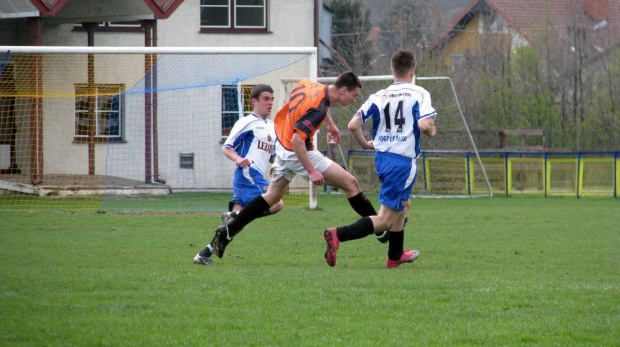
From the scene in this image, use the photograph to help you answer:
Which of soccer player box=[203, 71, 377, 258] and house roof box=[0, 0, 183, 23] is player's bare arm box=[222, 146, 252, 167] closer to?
soccer player box=[203, 71, 377, 258]

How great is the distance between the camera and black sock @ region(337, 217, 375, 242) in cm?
723

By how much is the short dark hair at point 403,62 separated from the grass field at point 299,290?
187 cm

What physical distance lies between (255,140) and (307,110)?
2.19 metres

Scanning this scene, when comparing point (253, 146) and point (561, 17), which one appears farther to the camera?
point (561, 17)

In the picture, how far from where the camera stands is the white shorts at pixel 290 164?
7516 millimetres

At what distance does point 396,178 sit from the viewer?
7336 millimetres

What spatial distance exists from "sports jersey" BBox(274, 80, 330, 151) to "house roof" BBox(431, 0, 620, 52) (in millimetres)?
25404

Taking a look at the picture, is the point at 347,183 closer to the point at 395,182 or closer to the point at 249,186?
the point at 395,182

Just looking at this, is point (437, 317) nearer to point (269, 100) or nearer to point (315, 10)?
point (269, 100)

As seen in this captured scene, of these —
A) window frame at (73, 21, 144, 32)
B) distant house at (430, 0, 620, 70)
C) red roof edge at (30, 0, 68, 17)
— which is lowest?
red roof edge at (30, 0, 68, 17)

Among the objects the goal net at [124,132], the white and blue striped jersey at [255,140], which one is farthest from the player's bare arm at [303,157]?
the goal net at [124,132]

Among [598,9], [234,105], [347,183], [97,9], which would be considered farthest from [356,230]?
[598,9]

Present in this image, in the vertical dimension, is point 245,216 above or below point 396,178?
below

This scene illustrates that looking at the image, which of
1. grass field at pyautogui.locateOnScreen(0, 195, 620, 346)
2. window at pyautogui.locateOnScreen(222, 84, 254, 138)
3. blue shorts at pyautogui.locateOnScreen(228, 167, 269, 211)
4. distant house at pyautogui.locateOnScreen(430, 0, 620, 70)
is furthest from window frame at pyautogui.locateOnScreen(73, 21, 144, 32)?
blue shorts at pyautogui.locateOnScreen(228, 167, 269, 211)
